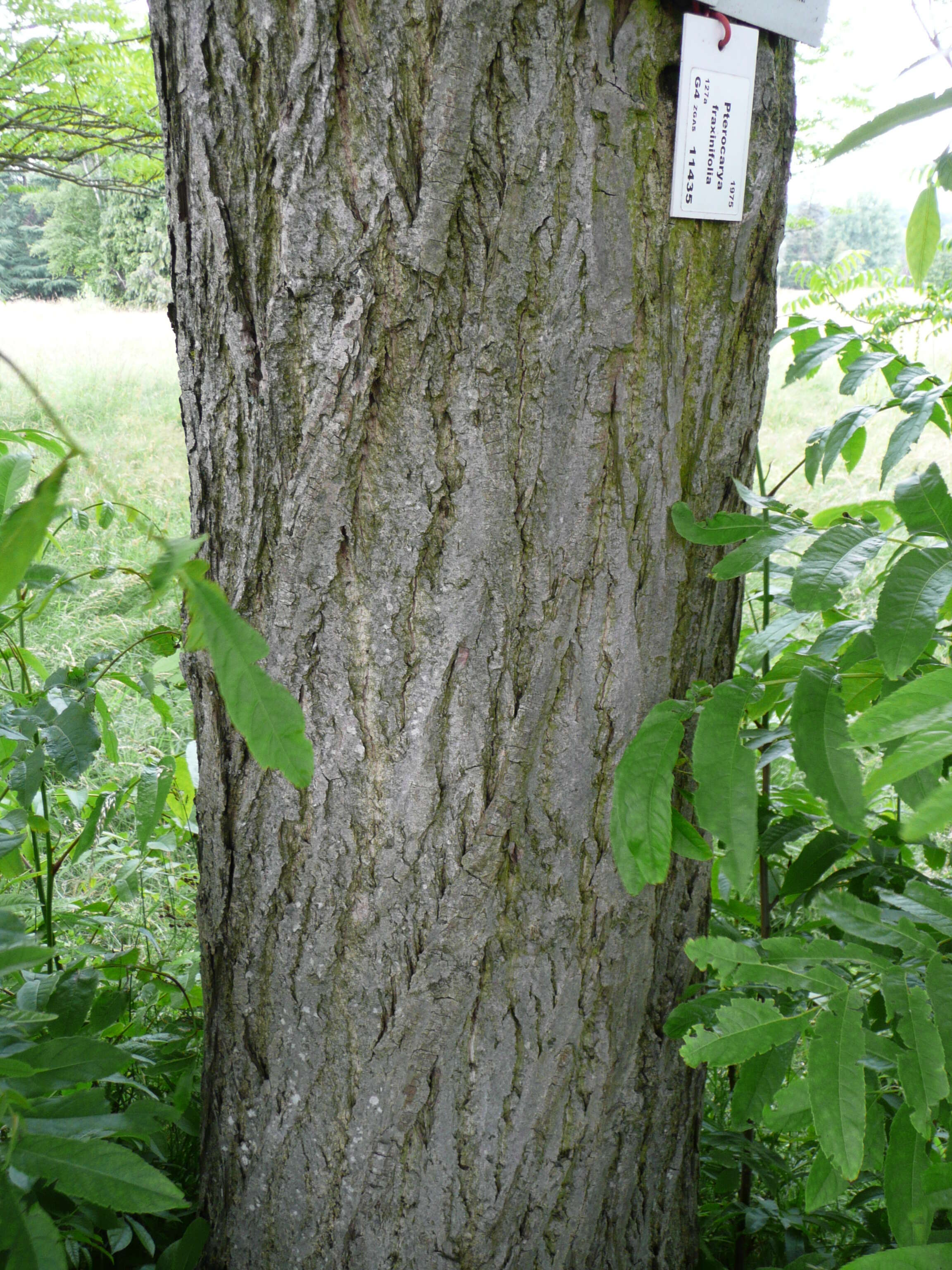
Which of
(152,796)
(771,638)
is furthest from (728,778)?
(152,796)

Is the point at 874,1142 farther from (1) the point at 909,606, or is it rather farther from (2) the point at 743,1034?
(1) the point at 909,606

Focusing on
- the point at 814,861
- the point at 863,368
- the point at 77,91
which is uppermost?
the point at 77,91

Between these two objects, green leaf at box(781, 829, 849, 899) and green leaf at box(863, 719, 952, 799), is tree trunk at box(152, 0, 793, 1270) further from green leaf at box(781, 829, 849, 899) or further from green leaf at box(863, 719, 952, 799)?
green leaf at box(863, 719, 952, 799)

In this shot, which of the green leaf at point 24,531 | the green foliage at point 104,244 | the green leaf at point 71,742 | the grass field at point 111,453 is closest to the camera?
the green leaf at point 24,531

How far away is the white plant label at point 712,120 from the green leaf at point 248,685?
2.15ft

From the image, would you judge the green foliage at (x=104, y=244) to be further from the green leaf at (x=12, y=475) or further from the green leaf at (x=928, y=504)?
the green leaf at (x=928, y=504)

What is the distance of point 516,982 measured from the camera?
99 centimetres

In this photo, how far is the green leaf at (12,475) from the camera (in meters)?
0.96

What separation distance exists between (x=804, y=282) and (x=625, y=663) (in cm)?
328

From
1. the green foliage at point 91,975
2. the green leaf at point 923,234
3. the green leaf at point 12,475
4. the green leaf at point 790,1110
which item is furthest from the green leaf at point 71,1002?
the green leaf at point 923,234

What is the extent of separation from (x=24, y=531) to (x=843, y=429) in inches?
33.3

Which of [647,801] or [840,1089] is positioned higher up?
[647,801]

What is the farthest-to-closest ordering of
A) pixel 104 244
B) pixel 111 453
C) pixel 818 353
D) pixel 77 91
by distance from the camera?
pixel 104 244, pixel 111 453, pixel 77 91, pixel 818 353

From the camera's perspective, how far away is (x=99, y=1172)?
769mm
